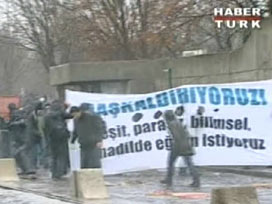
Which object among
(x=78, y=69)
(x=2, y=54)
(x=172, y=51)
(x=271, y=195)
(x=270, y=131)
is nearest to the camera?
(x=271, y=195)

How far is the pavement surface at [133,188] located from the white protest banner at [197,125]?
1.32 ft

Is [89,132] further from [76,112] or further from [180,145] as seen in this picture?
[180,145]

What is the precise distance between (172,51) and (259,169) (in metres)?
21.5

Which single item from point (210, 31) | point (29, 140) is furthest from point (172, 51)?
point (29, 140)

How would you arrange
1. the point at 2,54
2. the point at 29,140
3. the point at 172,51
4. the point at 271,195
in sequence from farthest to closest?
the point at 2,54 → the point at 172,51 → the point at 29,140 → the point at 271,195

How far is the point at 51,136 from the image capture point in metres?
18.2

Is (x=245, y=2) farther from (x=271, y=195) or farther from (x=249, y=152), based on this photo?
(x=271, y=195)

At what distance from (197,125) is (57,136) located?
2.85 metres

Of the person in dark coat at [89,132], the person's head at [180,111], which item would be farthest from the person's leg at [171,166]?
the person's head at [180,111]

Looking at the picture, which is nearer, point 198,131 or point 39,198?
point 39,198

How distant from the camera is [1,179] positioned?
1870 cm

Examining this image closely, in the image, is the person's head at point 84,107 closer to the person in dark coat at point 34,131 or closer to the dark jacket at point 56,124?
the dark jacket at point 56,124

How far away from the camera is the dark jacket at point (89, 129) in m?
16.8

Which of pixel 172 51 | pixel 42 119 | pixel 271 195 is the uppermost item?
pixel 172 51
